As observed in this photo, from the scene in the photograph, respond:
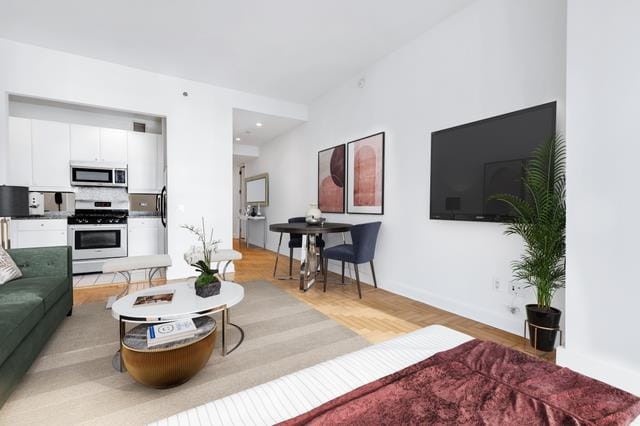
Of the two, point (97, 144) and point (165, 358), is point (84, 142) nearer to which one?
point (97, 144)

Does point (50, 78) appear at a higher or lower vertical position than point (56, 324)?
higher

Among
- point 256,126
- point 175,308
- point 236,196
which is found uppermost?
point 256,126

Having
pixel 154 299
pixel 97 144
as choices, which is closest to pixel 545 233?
pixel 154 299

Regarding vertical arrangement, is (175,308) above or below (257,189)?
below

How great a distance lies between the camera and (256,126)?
229 inches

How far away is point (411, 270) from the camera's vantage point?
340 cm

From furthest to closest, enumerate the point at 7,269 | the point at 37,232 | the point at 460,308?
1. the point at 37,232
2. the point at 460,308
3. the point at 7,269

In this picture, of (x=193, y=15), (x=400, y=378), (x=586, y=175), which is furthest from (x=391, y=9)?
(x=400, y=378)

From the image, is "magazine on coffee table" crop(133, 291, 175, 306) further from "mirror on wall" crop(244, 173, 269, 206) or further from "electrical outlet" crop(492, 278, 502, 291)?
"mirror on wall" crop(244, 173, 269, 206)

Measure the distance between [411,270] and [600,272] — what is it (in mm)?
1820

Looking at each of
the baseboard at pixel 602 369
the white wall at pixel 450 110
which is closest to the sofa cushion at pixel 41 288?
the white wall at pixel 450 110

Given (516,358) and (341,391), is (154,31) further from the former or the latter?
(516,358)

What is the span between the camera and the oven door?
14.0 feet

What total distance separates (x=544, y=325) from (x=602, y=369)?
1.23 ft
